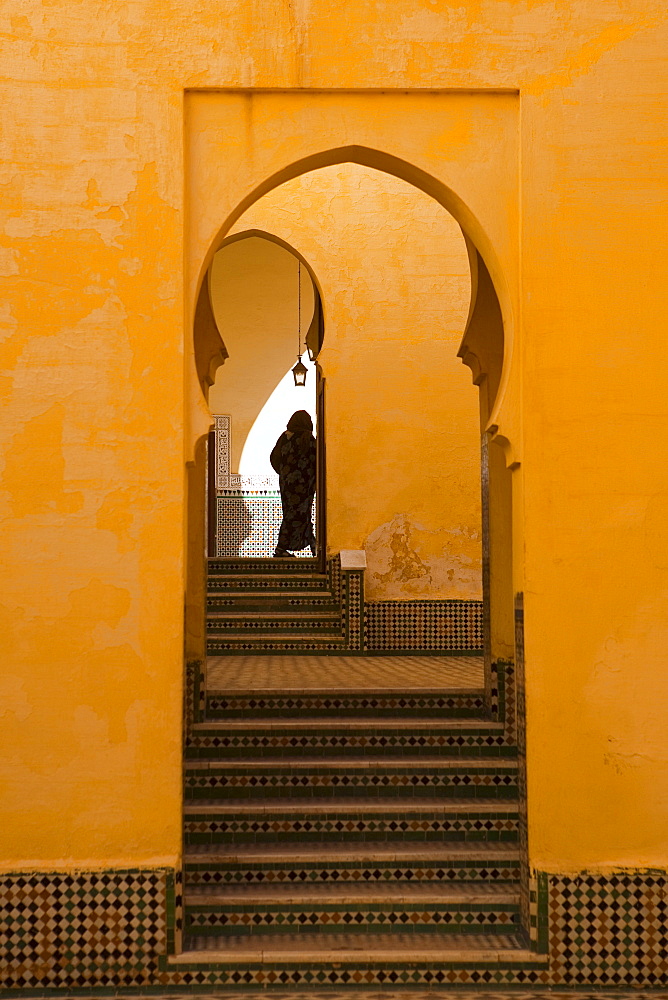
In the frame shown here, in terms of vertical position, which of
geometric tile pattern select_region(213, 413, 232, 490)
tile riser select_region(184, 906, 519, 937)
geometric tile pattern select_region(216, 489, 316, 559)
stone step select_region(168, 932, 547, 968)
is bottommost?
stone step select_region(168, 932, 547, 968)

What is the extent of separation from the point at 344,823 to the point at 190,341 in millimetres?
2067

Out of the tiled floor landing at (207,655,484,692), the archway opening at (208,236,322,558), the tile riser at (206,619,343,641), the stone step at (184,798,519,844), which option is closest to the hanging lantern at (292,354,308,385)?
the tile riser at (206,619,343,641)

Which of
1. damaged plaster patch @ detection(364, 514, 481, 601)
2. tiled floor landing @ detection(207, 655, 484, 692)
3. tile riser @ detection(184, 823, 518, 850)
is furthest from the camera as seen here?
damaged plaster patch @ detection(364, 514, 481, 601)

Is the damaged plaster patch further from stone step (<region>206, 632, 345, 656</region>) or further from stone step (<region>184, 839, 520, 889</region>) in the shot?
stone step (<region>184, 839, 520, 889</region>)

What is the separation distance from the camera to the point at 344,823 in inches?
161

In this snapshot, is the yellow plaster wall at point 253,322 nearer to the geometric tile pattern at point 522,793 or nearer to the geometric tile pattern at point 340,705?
the geometric tile pattern at point 340,705

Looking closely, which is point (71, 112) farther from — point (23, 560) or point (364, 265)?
point (364, 265)

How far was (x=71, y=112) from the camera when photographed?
357 centimetres

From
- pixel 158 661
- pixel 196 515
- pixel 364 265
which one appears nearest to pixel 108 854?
pixel 158 661

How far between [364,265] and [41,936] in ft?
18.8

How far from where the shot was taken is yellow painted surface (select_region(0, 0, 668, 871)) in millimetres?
3469

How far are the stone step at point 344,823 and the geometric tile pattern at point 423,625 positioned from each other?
10.9 feet

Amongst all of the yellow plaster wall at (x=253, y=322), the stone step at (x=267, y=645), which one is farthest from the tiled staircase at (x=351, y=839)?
the yellow plaster wall at (x=253, y=322)

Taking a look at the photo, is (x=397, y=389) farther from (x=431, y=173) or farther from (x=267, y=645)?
(x=431, y=173)
